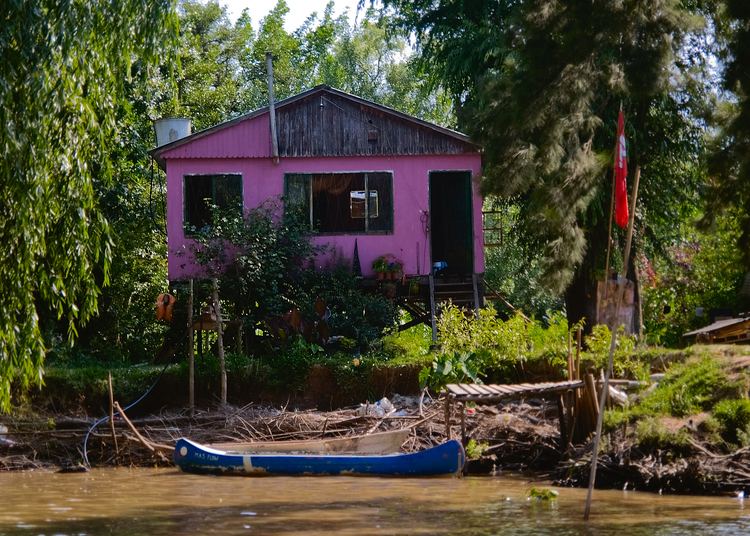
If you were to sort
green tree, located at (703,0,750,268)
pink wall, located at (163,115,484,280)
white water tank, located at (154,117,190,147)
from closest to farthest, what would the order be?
green tree, located at (703,0,750,268) < pink wall, located at (163,115,484,280) < white water tank, located at (154,117,190,147)

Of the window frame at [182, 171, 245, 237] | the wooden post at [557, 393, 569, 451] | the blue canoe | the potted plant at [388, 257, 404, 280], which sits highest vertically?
the window frame at [182, 171, 245, 237]

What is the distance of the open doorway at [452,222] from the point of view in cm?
2409

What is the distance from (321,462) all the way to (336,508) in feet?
8.31

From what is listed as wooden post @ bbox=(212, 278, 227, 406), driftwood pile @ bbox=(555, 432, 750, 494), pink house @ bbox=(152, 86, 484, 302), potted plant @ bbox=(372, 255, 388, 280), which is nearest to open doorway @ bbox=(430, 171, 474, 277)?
pink house @ bbox=(152, 86, 484, 302)

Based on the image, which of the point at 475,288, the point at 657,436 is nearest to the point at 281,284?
the point at 475,288

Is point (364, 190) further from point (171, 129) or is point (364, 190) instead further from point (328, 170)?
point (171, 129)

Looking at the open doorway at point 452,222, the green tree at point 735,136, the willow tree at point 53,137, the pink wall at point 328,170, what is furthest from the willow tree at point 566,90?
the open doorway at point 452,222

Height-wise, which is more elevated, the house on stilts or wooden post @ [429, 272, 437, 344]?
the house on stilts

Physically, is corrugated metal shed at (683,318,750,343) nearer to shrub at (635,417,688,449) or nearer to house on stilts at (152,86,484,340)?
house on stilts at (152,86,484,340)

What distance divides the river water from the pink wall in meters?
7.85

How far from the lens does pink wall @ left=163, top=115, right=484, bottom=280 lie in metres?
23.4

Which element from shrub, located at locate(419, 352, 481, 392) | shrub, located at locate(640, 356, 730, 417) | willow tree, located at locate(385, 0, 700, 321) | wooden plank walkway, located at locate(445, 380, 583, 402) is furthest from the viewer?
shrub, located at locate(419, 352, 481, 392)

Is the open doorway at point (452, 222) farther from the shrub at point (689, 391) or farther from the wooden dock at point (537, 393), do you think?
the shrub at point (689, 391)

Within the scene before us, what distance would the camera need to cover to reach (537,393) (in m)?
15.9
